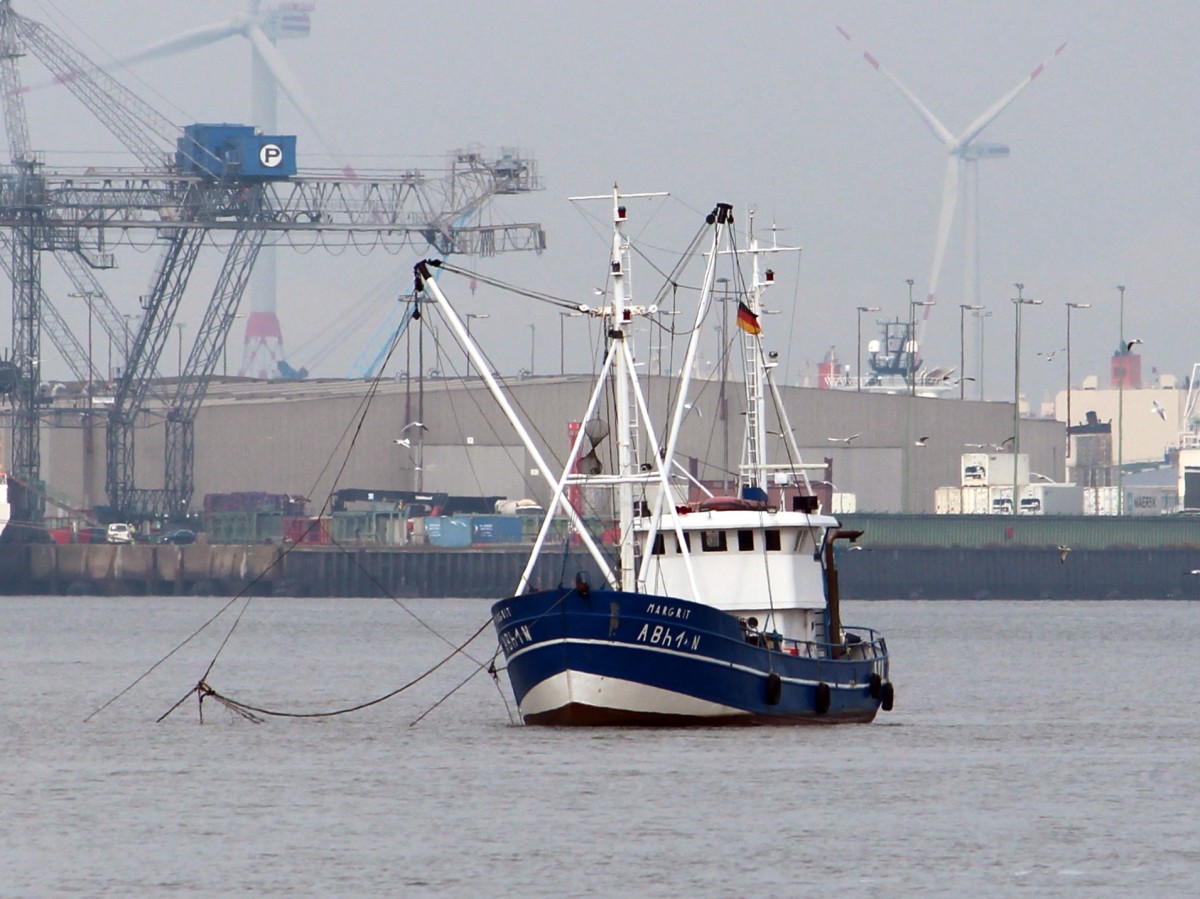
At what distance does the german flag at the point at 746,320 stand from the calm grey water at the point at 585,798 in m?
9.71

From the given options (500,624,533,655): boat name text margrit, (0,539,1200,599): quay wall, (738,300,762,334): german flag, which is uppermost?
(738,300,762,334): german flag

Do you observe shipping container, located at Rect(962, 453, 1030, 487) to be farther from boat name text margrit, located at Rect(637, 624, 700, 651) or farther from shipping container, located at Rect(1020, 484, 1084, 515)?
boat name text margrit, located at Rect(637, 624, 700, 651)

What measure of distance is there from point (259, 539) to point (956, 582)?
1671 inches

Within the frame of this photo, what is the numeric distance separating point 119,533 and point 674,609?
10401cm

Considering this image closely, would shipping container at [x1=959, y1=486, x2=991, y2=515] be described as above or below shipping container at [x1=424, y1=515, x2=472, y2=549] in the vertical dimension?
above

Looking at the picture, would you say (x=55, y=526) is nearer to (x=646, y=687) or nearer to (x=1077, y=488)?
(x=1077, y=488)

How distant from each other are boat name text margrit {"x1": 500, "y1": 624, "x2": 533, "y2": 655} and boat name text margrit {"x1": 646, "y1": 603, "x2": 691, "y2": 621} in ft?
9.50

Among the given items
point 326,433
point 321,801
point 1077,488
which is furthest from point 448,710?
point 1077,488

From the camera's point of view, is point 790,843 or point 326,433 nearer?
point 790,843

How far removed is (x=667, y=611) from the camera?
47125 millimetres

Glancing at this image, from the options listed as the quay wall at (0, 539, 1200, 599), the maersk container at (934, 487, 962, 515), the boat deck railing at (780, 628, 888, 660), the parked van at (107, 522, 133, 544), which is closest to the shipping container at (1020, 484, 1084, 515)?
the maersk container at (934, 487, 962, 515)

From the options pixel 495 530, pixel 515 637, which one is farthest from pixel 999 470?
pixel 515 637

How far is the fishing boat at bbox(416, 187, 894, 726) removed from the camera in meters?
47.6

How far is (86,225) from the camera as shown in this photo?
127125 millimetres
